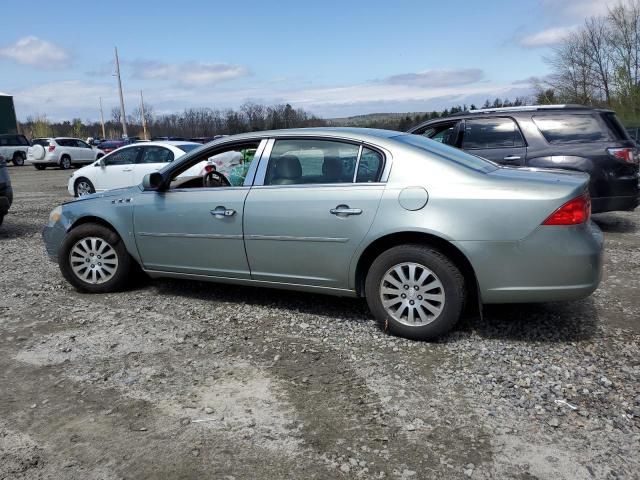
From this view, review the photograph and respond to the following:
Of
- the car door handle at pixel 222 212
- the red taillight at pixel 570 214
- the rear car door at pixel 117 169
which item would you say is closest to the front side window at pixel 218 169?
the car door handle at pixel 222 212

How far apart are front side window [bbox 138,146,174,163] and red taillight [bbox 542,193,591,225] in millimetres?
10270

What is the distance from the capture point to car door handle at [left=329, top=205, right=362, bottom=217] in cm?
405

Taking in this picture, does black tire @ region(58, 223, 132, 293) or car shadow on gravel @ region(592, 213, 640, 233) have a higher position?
black tire @ region(58, 223, 132, 293)

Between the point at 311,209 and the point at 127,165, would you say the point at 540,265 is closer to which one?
the point at 311,209

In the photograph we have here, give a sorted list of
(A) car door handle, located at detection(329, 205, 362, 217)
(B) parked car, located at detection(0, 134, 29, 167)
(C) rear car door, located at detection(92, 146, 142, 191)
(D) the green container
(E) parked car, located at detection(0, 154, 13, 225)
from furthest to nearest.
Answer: (D) the green container, (B) parked car, located at detection(0, 134, 29, 167), (C) rear car door, located at detection(92, 146, 142, 191), (E) parked car, located at detection(0, 154, 13, 225), (A) car door handle, located at detection(329, 205, 362, 217)

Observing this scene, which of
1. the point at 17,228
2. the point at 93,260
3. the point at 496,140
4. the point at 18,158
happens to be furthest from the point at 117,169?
the point at 18,158

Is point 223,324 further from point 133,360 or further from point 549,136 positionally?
point 549,136

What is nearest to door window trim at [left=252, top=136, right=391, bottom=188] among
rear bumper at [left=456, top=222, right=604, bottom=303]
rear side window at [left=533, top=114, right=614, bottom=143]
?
rear bumper at [left=456, top=222, right=604, bottom=303]

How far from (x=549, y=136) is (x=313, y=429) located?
6.05m

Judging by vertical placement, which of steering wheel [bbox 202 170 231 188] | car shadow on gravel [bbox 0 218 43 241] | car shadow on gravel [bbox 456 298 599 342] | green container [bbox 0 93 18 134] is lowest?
car shadow on gravel [bbox 456 298 599 342]

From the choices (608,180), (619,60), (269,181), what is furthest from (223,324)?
(619,60)

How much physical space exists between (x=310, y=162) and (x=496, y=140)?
4234 millimetres

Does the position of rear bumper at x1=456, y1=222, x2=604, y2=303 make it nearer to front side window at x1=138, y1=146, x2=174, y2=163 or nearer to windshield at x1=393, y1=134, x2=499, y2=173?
windshield at x1=393, y1=134, x2=499, y2=173

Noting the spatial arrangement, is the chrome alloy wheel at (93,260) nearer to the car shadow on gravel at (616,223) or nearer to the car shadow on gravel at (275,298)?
the car shadow on gravel at (275,298)
